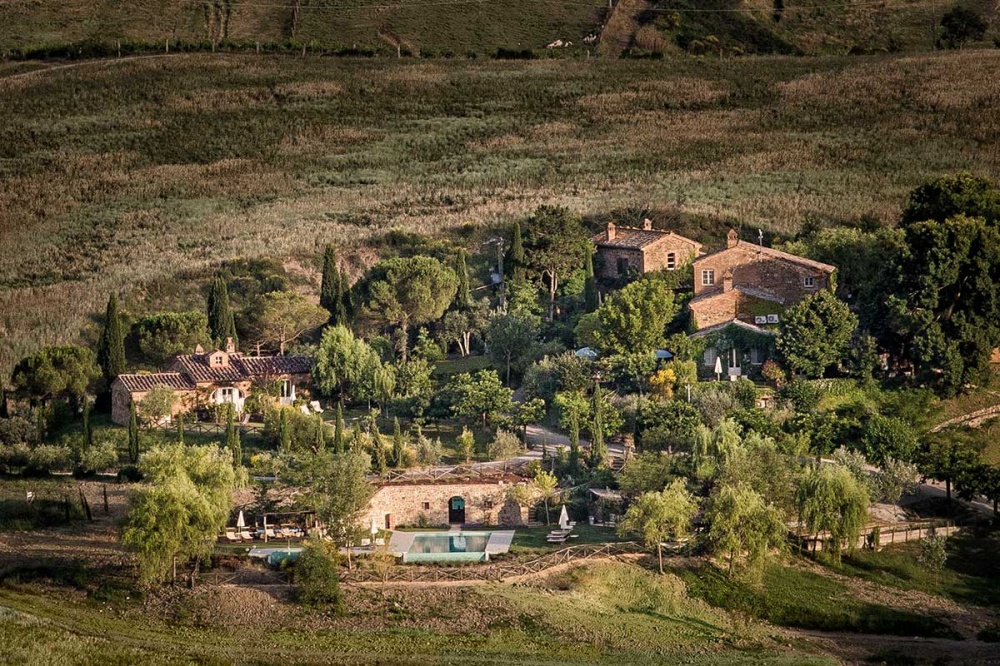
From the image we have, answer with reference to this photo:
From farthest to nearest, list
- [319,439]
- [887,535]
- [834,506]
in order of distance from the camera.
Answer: [319,439], [887,535], [834,506]

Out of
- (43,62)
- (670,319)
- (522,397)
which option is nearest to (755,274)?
(670,319)

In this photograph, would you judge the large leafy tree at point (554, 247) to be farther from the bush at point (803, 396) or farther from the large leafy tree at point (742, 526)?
the large leafy tree at point (742, 526)

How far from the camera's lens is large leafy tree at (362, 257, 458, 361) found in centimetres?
9569

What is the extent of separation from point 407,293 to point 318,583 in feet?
104

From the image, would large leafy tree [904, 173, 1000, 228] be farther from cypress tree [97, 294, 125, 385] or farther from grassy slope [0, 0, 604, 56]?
grassy slope [0, 0, 604, 56]

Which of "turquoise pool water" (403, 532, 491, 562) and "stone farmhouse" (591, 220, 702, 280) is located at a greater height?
"stone farmhouse" (591, 220, 702, 280)

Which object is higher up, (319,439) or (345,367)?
(345,367)

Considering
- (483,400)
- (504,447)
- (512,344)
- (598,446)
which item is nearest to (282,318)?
(512,344)

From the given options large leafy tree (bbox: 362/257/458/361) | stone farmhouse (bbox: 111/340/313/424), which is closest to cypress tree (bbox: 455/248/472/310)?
large leafy tree (bbox: 362/257/458/361)

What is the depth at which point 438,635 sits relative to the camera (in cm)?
6462

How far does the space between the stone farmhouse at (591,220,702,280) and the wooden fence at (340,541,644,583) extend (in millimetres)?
30369

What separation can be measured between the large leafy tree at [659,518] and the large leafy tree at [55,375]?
1140 inches

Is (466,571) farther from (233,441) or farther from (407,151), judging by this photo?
(407,151)

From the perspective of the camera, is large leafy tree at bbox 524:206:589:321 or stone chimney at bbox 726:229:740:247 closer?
stone chimney at bbox 726:229:740:247
